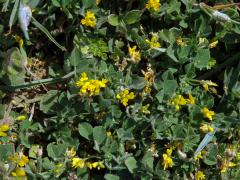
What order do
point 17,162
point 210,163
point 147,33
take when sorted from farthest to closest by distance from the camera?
point 147,33 < point 210,163 < point 17,162

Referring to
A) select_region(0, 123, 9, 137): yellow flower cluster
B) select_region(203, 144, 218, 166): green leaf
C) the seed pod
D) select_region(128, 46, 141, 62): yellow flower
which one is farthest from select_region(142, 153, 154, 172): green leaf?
the seed pod

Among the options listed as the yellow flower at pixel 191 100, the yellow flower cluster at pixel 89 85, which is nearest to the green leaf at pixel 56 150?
the yellow flower cluster at pixel 89 85

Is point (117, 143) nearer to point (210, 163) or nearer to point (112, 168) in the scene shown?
point (112, 168)

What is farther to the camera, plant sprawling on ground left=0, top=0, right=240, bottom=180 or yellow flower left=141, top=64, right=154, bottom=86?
yellow flower left=141, top=64, right=154, bottom=86

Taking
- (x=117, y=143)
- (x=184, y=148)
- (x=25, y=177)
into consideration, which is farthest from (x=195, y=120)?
(x=25, y=177)

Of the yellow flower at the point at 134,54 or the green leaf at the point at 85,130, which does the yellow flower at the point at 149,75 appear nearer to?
the yellow flower at the point at 134,54

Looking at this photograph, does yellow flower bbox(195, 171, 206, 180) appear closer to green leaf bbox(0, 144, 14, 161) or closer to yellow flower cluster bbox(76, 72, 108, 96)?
yellow flower cluster bbox(76, 72, 108, 96)

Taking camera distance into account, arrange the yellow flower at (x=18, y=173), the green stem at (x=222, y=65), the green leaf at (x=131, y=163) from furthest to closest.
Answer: the green stem at (x=222, y=65) < the green leaf at (x=131, y=163) < the yellow flower at (x=18, y=173)

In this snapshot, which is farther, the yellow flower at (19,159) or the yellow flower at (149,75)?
the yellow flower at (149,75)
